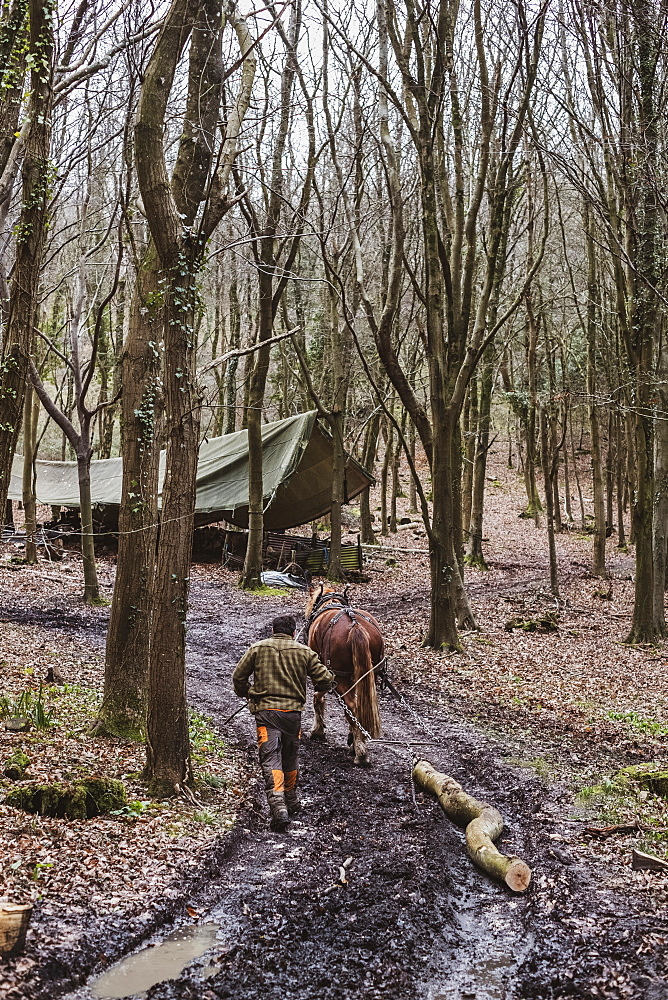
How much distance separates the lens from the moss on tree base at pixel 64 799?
18.1 ft

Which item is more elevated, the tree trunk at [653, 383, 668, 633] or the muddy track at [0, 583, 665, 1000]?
the tree trunk at [653, 383, 668, 633]

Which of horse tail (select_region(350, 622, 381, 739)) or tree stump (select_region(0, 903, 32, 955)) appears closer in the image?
tree stump (select_region(0, 903, 32, 955))

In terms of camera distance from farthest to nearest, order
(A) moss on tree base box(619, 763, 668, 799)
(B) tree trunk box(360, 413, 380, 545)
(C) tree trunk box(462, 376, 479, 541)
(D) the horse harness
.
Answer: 1. (C) tree trunk box(462, 376, 479, 541)
2. (B) tree trunk box(360, 413, 380, 545)
3. (D) the horse harness
4. (A) moss on tree base box(619, 763, 668, 799)

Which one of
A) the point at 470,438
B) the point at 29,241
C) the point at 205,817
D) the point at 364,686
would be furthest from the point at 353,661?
the point at 470,438

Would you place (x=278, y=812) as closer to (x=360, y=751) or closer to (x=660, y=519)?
(x=360, y=751)

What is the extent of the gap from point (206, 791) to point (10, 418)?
11.6 ft

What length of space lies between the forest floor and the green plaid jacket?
850mm

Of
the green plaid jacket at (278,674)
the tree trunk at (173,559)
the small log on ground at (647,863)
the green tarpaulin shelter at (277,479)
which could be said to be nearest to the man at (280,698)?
the green plaid jacket at (278,674)

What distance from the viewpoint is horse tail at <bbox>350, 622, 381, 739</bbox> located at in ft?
24.9

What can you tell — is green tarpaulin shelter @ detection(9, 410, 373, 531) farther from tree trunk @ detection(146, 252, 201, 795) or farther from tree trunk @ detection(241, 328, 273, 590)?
tree trunk @ detection(146, 252, 201, 795)

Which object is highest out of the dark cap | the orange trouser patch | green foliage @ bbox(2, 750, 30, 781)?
the dark cap

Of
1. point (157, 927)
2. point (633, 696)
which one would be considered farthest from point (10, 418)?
point (633, 696)

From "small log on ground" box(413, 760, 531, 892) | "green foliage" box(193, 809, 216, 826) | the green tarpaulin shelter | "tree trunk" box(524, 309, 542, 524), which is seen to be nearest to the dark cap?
"green foliage" box(193, 809, 216, 826)

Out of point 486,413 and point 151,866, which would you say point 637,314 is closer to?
point 151,866
